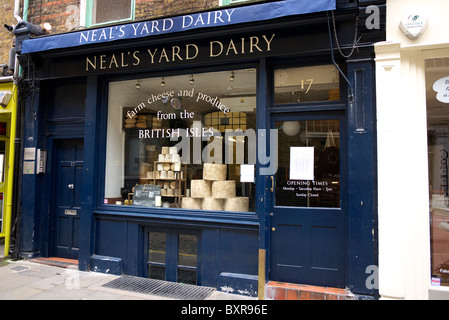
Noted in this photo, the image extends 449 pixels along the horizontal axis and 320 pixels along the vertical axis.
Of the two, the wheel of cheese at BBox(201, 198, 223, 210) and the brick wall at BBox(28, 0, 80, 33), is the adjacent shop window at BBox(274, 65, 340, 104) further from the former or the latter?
the brick wall at BBox(28, 0, 80, 33)

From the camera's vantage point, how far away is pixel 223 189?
543 cm

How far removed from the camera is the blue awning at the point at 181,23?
4.37m

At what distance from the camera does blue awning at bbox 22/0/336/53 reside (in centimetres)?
437

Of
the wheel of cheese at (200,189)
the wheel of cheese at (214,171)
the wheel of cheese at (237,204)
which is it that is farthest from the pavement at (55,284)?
the wheel of cheese at (214,171)

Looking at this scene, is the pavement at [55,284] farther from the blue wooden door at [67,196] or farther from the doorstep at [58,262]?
the blue wooden door at [67,196]

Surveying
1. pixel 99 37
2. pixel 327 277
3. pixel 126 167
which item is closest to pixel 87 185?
pixel 126 167

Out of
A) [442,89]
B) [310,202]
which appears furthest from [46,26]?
[442,89]

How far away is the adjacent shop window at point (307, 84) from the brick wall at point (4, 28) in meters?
6.04

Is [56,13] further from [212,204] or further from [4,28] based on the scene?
[212,204]

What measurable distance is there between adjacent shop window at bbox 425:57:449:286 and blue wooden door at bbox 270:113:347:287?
45.3 inches

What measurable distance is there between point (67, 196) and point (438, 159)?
6.62 meters

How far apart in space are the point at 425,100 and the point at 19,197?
24.3ft

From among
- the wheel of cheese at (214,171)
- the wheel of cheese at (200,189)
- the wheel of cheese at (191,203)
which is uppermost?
the wheel of cheese at (214,171)

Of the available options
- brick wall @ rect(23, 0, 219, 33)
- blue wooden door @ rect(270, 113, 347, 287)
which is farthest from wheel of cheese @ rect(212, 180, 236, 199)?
brick wall @ rect(23, 0, 219, 33)
